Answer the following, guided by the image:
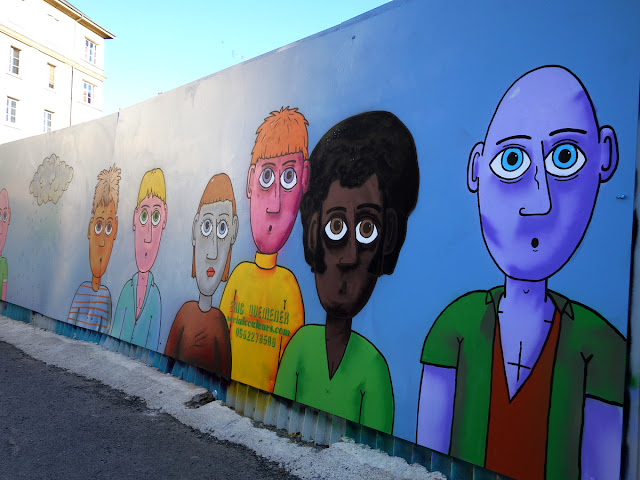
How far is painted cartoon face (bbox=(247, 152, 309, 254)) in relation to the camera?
3891 mm

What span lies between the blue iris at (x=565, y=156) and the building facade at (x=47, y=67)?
24.2 meters

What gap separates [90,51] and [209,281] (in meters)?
28.6

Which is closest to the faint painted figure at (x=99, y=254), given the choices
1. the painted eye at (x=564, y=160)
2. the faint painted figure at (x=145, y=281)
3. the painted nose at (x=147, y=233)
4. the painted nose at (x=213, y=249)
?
the faint painted figure at (x=145, y=281)

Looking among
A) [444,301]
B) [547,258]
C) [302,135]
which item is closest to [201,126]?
[302,135]

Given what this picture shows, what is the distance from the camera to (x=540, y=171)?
254 cm

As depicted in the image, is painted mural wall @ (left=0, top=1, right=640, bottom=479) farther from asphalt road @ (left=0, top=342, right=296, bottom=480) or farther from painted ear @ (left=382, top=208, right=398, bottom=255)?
asphalt road @ (left=0, top=342, right=296, bottom=480)

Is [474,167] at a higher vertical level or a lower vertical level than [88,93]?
lower

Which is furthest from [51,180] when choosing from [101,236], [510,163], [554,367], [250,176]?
[554,367]

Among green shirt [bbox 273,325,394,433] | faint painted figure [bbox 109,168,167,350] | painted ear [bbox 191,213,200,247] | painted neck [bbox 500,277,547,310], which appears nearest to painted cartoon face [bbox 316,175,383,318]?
green shirt [bbox 273,325,394,433]

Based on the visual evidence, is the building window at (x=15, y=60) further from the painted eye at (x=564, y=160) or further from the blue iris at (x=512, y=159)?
the painted eye at (x=564, y=160)

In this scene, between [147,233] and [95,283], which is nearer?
[147,233]

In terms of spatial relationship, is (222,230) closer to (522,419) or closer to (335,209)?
(335,209)

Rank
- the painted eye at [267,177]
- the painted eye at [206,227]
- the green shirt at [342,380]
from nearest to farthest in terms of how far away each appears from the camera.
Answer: the green shirt at [342,380], the painted eye at [267,177], the painted eye at [206,227]

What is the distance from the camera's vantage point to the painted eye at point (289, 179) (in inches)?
154
